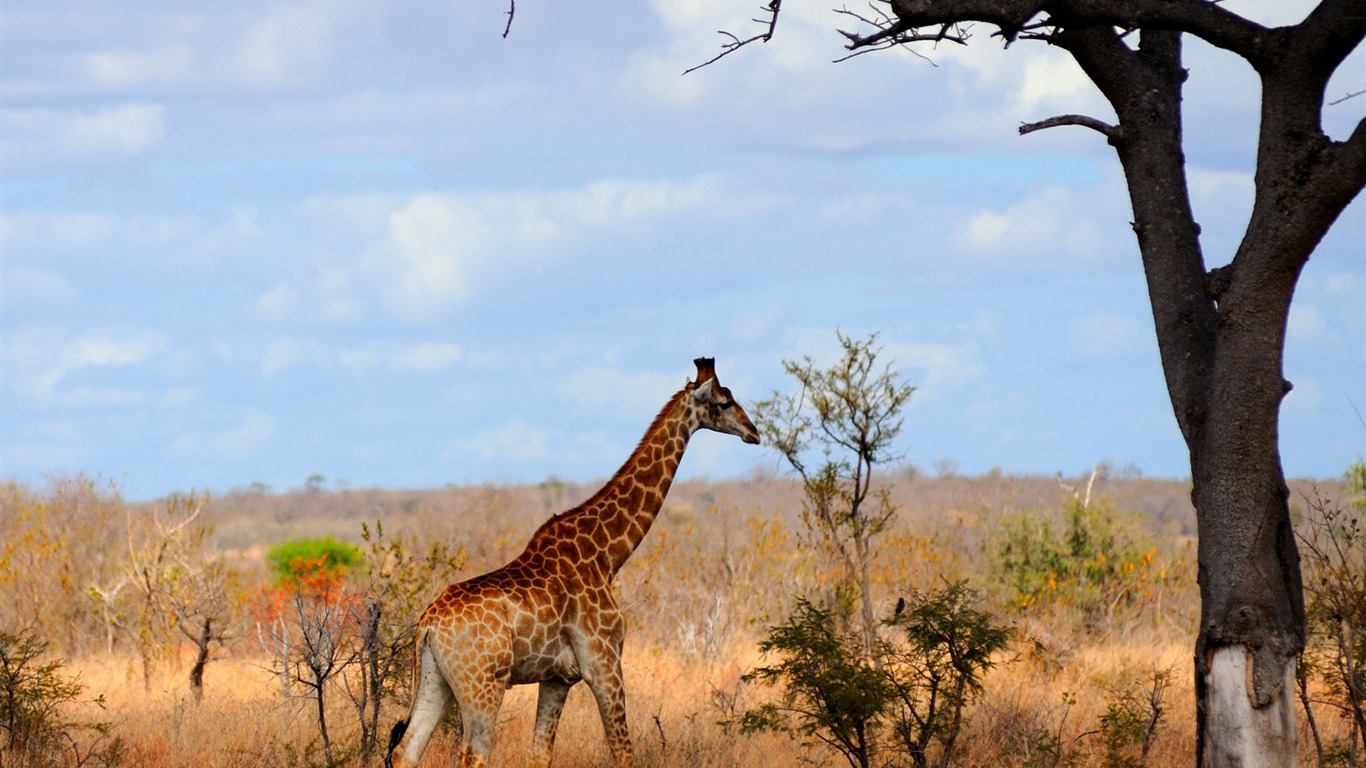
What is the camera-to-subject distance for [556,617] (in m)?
8.98

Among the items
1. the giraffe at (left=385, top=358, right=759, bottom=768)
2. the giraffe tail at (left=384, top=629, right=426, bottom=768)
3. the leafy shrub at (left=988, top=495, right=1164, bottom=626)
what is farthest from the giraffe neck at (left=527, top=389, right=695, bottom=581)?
the leafy shrub at (left=988, top=495, right=1164, bottom=626)

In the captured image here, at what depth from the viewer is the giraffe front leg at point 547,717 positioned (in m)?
9.28

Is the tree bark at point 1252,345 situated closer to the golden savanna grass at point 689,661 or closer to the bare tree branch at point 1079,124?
the bare tree branch at point 1079,124

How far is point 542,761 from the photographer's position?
9273 millimetres

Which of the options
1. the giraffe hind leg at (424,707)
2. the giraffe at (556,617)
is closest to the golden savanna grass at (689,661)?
the giraffe at (556,617)

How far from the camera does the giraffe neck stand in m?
9.51

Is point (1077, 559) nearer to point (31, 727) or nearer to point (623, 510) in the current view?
point (623, 510)

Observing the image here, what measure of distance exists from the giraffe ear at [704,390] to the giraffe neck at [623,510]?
0.08 meters

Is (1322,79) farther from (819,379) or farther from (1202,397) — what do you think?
(819,379)

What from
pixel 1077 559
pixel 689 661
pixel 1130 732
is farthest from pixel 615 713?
pixel 1077 559

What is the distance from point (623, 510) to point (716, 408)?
981 millimetres

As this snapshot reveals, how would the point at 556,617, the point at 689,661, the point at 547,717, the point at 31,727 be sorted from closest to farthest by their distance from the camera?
1. the point at 556,617
2. the point at 547,717
3. the point at 31,727
4. the point at 689,661

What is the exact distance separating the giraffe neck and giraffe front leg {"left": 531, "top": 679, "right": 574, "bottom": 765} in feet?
2.48

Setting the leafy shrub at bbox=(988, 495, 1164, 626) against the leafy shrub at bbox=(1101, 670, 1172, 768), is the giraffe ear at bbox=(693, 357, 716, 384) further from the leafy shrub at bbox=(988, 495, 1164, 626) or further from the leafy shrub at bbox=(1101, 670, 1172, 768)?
the leafy shrub at bbox=(988, 495, 1164, 626)
